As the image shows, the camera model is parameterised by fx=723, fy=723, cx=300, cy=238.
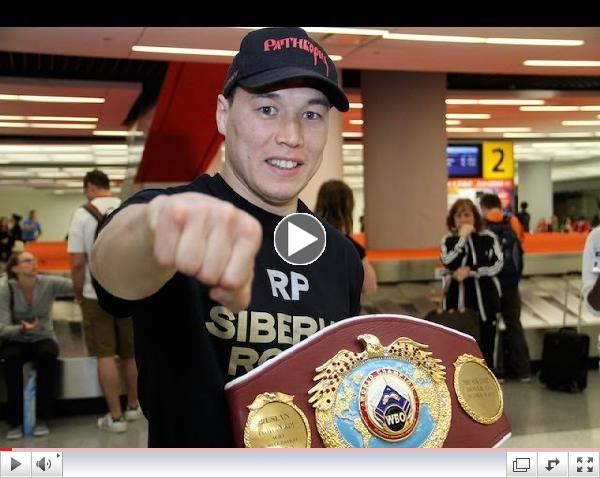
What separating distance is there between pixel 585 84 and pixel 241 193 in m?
9.40

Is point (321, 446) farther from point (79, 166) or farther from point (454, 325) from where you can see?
point (79, 166)

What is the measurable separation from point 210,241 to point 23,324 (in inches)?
131

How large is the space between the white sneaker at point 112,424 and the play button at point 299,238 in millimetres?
2995

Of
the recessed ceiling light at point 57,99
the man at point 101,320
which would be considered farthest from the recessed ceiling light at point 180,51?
the recessed ceiling light at point 57,99

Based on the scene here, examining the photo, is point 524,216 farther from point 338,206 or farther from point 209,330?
point 209,330

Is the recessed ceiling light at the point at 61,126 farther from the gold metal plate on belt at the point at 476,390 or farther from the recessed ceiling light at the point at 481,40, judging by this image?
the gold metal plate on belt at the point at 476,390

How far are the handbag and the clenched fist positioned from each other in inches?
119

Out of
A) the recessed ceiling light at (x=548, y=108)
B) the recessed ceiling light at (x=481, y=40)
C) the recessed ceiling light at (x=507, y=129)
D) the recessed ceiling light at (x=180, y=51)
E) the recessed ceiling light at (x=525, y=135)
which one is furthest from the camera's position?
the recessed ceiling light at (x=525, y=135)

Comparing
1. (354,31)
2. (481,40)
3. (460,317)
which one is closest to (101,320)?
(460,317)

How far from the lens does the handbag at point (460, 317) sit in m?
3.34

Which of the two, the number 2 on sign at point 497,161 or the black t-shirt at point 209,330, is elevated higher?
the number 2 on sign at point 497,161

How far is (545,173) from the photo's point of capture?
56.9ft

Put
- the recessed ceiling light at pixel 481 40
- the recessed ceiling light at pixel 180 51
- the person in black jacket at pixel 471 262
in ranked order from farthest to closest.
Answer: the recessed ceiling light at pixel 180 51 < the recessed ceiling light at pixel 481 40 < the person in black jacket at pixel 471 262
